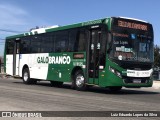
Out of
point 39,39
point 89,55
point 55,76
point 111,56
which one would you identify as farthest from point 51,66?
point 111,56

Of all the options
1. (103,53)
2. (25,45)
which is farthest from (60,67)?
(25,45)

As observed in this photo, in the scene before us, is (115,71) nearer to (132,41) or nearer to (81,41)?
(132,41)

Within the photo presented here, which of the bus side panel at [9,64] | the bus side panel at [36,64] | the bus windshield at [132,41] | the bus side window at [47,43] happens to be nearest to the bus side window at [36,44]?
the bus side panel at [36,64]

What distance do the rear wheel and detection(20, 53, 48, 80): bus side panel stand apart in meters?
3.63

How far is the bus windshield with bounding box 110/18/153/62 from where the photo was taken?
17.9 meters

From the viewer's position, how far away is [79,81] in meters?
19.9

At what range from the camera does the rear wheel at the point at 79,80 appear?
1964 cm

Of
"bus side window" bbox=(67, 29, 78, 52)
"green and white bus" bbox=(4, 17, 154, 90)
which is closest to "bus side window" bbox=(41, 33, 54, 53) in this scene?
"green and white bus" bbox=(4, 17, 154, 90)

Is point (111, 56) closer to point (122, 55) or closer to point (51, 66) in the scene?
point (122, 55)

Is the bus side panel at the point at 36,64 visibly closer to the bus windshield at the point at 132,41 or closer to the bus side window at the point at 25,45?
the bus side window at the point at 25,45

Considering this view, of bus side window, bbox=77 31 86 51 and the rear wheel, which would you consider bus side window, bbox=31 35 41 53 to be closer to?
the rear wheel

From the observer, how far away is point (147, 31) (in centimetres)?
1920

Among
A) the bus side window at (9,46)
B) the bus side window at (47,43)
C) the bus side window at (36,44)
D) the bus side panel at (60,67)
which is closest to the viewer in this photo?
the bus side panel at (60,67)

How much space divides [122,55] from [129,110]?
651 cm
